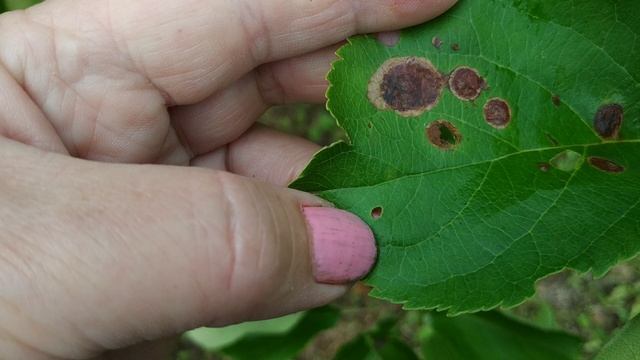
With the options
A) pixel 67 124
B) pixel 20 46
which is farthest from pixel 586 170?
pixel 20 46

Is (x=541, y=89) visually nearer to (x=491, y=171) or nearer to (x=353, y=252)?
(x=491, y=171)

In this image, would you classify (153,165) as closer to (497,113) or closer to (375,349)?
(497,113)

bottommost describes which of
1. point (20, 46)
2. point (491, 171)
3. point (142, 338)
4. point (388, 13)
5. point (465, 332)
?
point (465, 332)

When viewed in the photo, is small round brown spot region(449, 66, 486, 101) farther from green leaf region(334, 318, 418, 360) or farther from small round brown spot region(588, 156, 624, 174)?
green leaf region(334, 318, 418, 360)

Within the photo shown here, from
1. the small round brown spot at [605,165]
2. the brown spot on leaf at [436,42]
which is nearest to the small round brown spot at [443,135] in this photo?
the brown spot on leaf at [436,42]

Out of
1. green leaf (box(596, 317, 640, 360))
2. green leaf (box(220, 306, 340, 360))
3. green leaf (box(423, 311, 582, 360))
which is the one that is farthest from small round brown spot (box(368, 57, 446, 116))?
green leaf (box(220, 306, 340, 360))

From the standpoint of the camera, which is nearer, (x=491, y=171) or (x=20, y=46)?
(x=491, y=171)

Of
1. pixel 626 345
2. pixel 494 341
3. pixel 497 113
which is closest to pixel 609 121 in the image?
pixel 497 113
